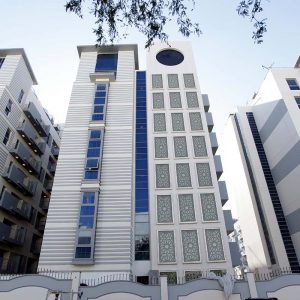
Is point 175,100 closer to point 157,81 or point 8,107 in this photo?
point 157,81

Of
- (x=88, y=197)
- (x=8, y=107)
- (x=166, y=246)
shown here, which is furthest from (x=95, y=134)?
(x=166, y=246)

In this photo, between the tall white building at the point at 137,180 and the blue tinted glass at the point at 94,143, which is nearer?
the tall white building at the point at 137,180

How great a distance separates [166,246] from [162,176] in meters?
7.49

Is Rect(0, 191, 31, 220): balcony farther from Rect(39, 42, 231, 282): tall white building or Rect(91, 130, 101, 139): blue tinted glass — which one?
Rect(91, 130, 101, 139): blue tinted glass

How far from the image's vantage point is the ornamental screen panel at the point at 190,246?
83.3 feet

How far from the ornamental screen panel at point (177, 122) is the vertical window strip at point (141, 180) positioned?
3585 millimetres

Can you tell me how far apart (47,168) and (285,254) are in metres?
35.6

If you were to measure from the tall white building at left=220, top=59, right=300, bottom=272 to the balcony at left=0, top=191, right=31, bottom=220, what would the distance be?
30347 millimetres

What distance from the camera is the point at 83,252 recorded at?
2433cm

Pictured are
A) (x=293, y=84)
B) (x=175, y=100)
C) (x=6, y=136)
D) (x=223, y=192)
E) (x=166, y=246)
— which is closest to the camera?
(x=166, y=246)

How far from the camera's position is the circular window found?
132ft

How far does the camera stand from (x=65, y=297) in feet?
56.7

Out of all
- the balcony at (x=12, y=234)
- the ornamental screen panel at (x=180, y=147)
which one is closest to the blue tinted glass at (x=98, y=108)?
the ornamental screen panel at (x=180, y=147)

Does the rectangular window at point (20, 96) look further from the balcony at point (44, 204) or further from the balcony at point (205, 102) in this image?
the balcony at point (205, 102)
